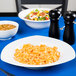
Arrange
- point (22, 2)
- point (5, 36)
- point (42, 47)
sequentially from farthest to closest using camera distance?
point (22, 2) → point (5, 36) → point (42, 47)

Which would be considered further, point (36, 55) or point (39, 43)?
point (39, 43)

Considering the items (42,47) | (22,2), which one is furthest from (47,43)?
(22,2)

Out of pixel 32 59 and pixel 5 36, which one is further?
pixel 5 36

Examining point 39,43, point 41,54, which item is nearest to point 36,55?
point 41,54

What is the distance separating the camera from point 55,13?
0.97 metres

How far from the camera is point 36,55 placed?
80 centimetres

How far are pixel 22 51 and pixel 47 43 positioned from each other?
19cm

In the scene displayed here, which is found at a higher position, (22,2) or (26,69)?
(22,2)

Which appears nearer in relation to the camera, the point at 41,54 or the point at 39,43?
the point at 41,54

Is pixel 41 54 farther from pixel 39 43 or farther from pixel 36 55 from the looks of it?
pixel 39 43

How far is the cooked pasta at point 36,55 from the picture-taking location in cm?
76

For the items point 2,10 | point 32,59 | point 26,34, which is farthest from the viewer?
point 2,10

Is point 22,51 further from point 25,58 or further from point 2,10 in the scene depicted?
point 2,10

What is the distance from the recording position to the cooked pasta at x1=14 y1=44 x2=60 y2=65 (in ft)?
2.51
